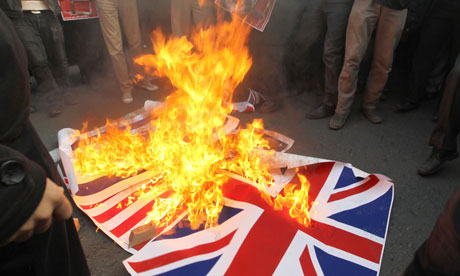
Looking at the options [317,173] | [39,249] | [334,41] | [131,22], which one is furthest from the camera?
[131,22]

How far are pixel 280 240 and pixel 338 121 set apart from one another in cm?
224

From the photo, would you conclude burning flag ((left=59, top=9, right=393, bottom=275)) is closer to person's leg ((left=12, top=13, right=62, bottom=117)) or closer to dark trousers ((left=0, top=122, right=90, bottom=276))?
dark trousers ((left=0, top=122, right=90, bottom=276))

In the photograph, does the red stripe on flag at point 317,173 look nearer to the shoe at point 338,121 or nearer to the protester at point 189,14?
the shoe at point 338,121

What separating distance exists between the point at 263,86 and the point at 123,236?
3090mm

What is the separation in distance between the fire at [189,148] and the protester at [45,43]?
1359 mm

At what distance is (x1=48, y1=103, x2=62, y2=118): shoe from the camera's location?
4289 millimetres

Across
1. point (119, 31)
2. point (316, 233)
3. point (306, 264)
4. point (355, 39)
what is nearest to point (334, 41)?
point (355, 39)

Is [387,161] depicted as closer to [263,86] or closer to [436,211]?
[436,211]

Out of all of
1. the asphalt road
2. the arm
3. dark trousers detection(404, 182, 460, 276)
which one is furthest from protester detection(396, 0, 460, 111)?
the arm

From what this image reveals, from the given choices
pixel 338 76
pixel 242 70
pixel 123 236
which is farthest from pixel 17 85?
pixel 338 76

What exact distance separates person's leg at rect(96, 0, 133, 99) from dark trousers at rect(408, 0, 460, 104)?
4076 millimetres

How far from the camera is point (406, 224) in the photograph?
2488 mm

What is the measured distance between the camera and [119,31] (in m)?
4.35

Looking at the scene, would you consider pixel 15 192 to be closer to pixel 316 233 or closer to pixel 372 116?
pixel 316 233
